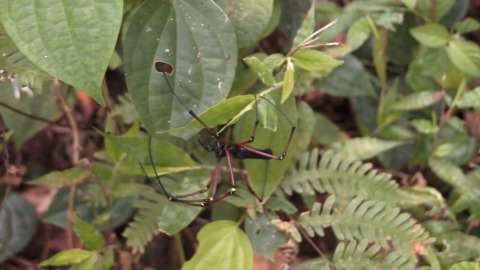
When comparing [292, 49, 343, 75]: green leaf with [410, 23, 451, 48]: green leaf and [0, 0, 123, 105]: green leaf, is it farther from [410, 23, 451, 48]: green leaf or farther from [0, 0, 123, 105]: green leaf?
[410, 23, 451, 48]: green leaf

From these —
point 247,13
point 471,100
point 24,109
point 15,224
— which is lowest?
point 15,224

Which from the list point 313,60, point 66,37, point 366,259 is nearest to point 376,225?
point 366,259

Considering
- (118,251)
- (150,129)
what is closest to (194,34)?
(150,129)

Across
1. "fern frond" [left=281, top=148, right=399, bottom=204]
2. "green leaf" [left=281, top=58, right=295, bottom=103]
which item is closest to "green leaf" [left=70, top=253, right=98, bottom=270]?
"fern frond" [left=281, top=148, right=399, bottom=204]

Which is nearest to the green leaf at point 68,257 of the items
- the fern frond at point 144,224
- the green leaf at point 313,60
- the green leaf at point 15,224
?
the fern frond at point 144,224

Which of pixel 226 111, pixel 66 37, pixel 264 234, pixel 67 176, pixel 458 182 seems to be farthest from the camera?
pixel 458 182

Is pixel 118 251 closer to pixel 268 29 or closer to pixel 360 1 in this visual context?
pixel 268 29

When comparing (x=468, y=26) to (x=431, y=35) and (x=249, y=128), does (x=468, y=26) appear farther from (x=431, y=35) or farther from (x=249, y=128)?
(x=249, y=128)
